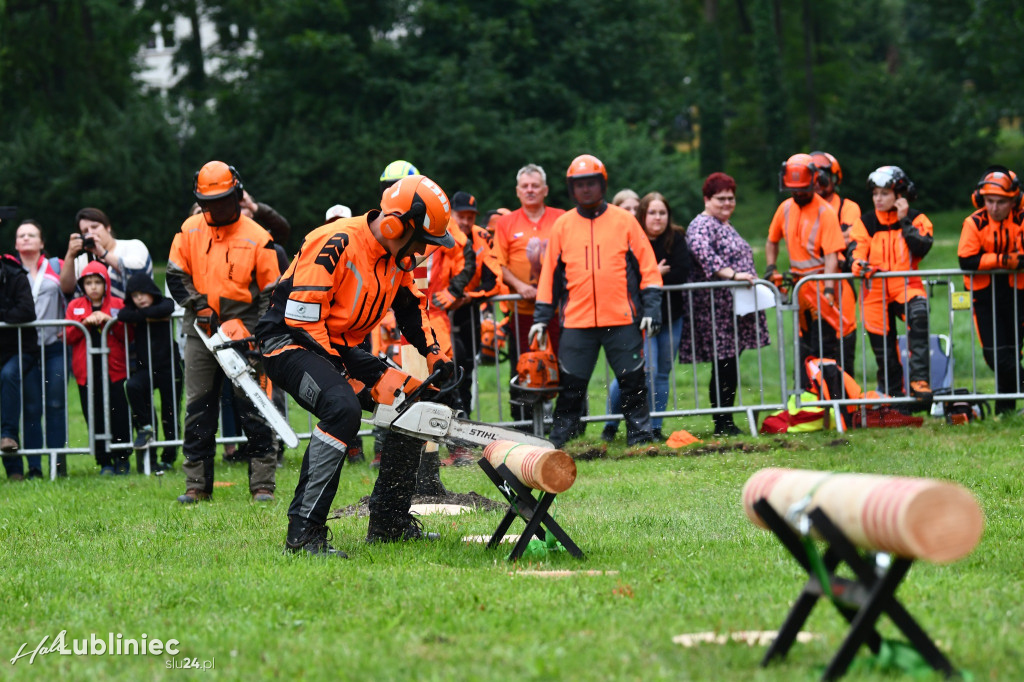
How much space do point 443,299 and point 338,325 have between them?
3868 millimetres

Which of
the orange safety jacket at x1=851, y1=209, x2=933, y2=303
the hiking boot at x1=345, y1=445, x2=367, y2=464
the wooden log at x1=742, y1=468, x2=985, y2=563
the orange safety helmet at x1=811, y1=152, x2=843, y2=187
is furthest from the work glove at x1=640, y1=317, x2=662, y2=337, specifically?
the wooden log at x1=742, y1=468, x2=985, y2=563

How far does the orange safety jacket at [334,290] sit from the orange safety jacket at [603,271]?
357 centimetres

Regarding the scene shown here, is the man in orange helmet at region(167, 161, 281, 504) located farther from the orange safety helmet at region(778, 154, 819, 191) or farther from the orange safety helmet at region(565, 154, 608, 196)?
the orange safety helmet at region(778, 154, 819, 191)

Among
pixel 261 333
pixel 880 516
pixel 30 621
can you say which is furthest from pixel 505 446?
pixel 880 516

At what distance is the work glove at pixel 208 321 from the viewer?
854 centimetres

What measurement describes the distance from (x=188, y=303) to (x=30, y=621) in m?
3.72

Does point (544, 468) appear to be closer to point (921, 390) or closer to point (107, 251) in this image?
point (921, 390)

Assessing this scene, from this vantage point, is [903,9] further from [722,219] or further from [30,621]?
[30,621]

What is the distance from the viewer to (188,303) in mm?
8562

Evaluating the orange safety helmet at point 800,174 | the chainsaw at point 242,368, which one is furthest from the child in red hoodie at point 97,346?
the orange safety helmet at point 800,174

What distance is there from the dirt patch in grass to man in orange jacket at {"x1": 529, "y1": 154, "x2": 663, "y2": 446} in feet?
7.07

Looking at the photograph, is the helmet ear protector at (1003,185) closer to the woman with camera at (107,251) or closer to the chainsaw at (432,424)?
the chainsaw at (432,424)

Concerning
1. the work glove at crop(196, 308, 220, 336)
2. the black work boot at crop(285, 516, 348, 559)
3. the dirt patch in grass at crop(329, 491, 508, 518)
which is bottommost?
the dirt patch in grass at crop(329, 491, 508, 518)

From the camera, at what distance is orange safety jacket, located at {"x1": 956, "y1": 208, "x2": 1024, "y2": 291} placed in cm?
1048
